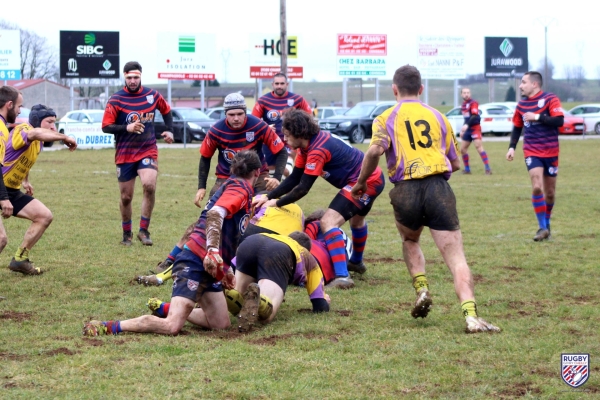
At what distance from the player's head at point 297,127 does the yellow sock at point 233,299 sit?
1754 mm

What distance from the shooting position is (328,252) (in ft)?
25.5

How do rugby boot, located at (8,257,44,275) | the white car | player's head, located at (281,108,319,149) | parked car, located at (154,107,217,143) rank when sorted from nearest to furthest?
1. player's head, located at (281,108,319,149)
2. rugby boot, located at (8,257,44,275)
3. parked car, located at (154,107,217,143)
4. the white car

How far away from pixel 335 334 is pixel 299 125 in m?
2.27

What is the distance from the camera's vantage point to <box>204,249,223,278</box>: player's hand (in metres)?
5.40

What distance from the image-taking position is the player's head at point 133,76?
31.8 feet

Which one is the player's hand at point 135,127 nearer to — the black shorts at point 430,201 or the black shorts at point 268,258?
the black shorts at point 268,258

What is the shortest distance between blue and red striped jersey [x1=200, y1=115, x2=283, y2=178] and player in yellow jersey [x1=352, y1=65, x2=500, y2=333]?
2.85 metres

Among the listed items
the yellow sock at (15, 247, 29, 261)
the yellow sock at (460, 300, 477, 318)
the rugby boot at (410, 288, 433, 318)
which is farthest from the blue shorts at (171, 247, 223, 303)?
the yellow sock at (15, 247, 29, 261)

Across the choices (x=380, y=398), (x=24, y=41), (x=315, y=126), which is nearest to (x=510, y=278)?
(x=315, y=126)

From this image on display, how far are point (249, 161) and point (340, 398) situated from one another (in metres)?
2.17

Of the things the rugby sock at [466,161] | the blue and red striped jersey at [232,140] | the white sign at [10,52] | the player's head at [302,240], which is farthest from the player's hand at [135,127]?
the white sign at [10,52]

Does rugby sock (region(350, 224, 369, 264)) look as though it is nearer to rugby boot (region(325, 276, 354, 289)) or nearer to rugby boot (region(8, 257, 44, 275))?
rugby boot (region(325, 276, 354, 289))

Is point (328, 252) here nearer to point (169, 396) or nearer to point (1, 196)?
point (1, 196)

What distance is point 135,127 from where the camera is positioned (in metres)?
9.34
